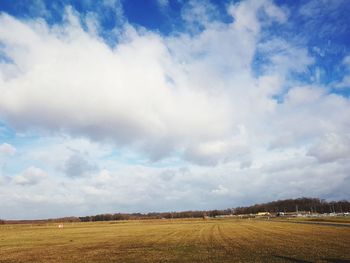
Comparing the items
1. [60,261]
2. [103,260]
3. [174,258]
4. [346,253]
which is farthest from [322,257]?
[60,261]

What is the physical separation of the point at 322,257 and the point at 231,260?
225 inches

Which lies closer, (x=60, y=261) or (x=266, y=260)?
(x=266, y=260)

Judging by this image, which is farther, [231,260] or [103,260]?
[103,260]

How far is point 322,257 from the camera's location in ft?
82.6

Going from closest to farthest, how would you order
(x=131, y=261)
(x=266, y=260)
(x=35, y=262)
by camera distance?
(x=266, y=260)
(x=131, y=261)
(x=35, y=262)

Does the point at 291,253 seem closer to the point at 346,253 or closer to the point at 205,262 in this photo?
the point at 346,253

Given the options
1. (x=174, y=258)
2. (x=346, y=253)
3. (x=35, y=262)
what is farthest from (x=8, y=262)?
(x=346, y=253)

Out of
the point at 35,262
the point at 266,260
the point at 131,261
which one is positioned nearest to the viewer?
the point at 266,260

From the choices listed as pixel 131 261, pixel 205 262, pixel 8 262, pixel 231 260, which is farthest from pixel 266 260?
pixel 8 262

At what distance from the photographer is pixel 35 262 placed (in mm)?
28297

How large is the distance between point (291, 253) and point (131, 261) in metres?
11.1

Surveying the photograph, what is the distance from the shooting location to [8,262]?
2922 cm

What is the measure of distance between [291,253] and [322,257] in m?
3.37

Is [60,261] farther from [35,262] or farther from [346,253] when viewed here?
[346,253]
